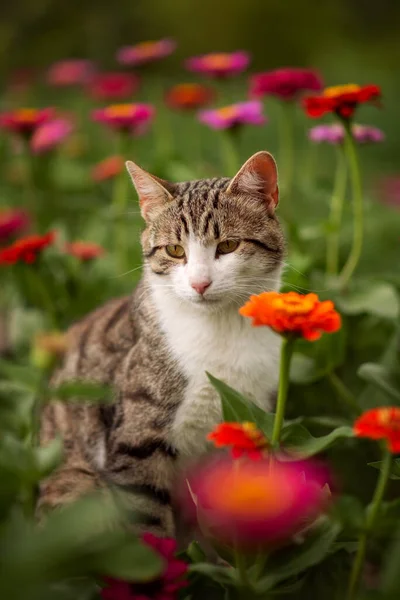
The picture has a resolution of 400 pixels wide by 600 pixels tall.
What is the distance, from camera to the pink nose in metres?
1.96

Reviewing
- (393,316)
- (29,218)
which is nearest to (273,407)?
(393,316)

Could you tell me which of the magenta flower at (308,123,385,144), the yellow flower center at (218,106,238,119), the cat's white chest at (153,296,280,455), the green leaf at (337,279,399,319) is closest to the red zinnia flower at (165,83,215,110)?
the yellow flower center at (218,106,238,119)

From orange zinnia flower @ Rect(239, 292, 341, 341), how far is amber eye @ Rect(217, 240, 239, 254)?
574 mm

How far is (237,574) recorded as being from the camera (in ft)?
5.15

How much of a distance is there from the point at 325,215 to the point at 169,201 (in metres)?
1.27

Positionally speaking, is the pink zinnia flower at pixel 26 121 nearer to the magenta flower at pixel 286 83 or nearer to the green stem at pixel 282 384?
the magenta flower at pixel 286 83

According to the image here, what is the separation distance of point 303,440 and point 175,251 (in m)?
0.67

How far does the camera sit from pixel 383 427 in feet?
4.45

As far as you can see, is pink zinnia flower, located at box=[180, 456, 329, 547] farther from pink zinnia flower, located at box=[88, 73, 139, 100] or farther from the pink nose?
pink zinnia flower, located at box=[88, 73, 139, 100]

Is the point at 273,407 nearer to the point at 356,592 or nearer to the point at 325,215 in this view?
the point at 356,592

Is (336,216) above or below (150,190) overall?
below

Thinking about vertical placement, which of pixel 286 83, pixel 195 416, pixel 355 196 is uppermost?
pixel 286 83

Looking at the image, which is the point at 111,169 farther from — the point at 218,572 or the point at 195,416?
the point at 218,572

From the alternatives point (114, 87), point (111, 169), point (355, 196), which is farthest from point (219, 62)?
point (114, 87)
